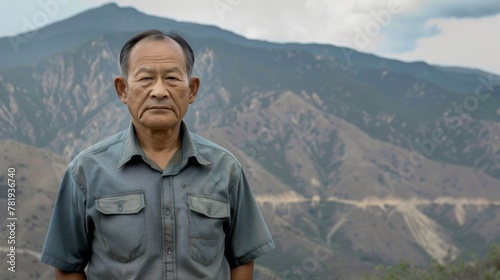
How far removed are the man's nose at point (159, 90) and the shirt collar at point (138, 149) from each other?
0.22m

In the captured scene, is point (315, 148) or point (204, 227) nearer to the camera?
point (204, 227)

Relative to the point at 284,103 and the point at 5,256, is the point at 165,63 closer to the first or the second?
the point at 5,256

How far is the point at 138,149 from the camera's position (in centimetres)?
283

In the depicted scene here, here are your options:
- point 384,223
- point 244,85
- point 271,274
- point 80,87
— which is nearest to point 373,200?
point 384,223

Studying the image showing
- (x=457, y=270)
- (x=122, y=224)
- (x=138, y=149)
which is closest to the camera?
(x=122, y=224)

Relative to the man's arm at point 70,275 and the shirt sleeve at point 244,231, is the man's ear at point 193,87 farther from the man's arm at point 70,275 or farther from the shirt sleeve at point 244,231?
the man's arm at point 70,275

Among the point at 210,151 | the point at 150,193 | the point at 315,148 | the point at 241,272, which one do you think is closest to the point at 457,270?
the point at 241,272

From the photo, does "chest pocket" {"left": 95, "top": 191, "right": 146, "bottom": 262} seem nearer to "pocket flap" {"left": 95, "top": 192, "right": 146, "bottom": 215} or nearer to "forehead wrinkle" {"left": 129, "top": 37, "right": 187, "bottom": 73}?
"pocket flap" {"left": 95, "top": 192, "right": 146, "bottom": 215}

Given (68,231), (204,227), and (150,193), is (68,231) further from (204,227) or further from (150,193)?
(204,227)

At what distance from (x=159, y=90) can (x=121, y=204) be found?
464 millimetres

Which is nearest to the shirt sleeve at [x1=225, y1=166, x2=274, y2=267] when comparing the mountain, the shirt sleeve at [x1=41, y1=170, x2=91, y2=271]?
the shirt sleeve at [x1=41, y1=170, x2=91, y2=271]

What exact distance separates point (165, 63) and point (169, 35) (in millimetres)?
177

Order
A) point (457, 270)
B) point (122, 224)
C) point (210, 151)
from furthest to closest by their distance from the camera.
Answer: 1. point (457, 270)
2. point (210, 151)
3. point (122, 224)

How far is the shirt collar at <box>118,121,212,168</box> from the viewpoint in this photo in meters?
2.81
